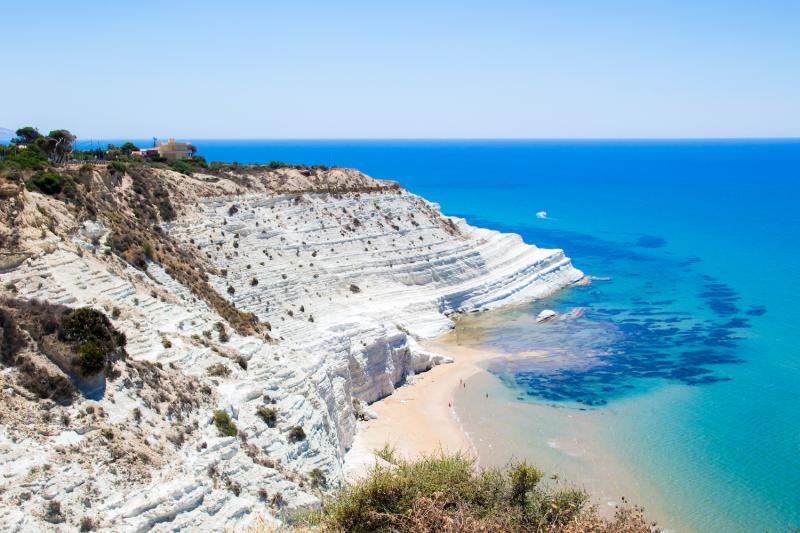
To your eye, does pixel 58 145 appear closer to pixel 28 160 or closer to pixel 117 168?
pixel 117 168

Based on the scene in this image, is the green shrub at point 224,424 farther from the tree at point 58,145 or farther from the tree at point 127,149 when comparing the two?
the tree at point 127,149

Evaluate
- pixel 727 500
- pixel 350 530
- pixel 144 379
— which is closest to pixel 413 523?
pixel 350 530

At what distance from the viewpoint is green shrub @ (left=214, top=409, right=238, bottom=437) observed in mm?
22938

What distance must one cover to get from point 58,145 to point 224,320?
27.5 metres

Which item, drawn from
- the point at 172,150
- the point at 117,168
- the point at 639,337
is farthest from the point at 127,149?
the point at 639,337

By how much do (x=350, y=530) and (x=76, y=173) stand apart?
3166 cm

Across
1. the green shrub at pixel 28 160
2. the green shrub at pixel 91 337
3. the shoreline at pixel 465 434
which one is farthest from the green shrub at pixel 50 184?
the shoreline at pixel 465 434

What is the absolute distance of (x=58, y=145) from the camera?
51.5 metres

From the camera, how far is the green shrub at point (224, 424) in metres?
22.9

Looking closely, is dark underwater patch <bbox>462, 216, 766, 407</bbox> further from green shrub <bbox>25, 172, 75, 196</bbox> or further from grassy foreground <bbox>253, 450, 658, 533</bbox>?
green shrub <bbox>25, 172, 75, 196</bbox>

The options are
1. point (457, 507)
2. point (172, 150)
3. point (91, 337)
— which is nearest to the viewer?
point (457, 507)

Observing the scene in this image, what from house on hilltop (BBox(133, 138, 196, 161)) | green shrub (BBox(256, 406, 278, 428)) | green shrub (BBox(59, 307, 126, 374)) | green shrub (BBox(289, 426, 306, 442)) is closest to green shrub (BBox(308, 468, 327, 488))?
green shrub (BBox(289, 426, 306, 442))

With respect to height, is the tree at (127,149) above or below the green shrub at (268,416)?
above

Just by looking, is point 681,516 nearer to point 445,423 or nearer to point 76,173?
point 445,423
